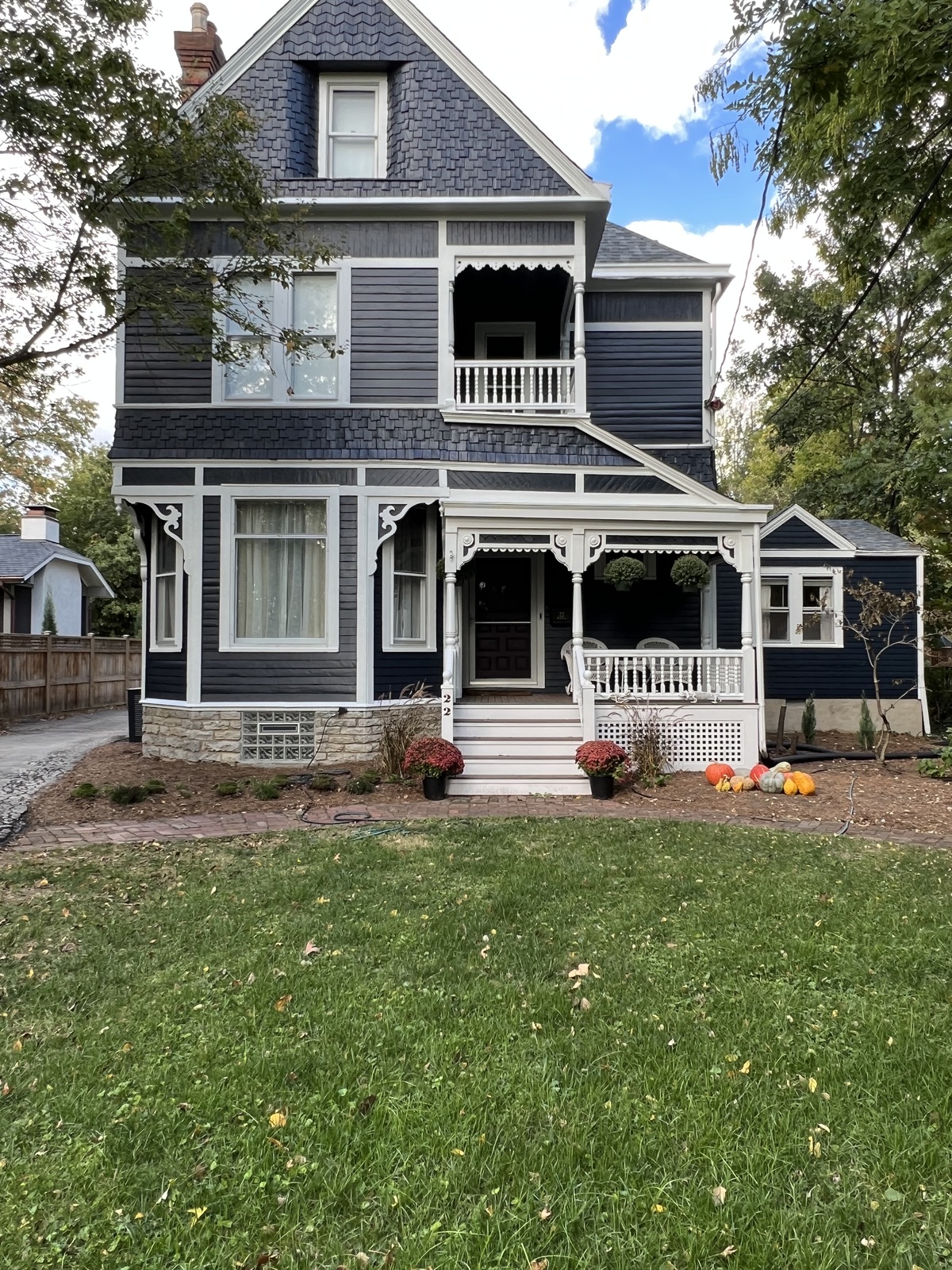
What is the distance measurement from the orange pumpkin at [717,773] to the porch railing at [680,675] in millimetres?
929

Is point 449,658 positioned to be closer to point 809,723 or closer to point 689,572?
point 689,572

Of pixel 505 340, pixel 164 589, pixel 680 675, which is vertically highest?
pixel 505 340

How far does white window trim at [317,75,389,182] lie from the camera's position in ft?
32.4

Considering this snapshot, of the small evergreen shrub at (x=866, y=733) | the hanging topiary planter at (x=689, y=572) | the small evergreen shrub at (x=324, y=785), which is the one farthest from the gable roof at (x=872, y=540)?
the small evergreen shrub at (x=324, y=785)

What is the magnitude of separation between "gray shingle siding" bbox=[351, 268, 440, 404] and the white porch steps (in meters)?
4.46

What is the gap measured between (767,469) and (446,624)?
23904 millimetres

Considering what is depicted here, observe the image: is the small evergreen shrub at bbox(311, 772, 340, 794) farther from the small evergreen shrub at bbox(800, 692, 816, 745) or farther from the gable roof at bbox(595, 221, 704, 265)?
the gable roof at bbox(595, 221, 704, 265)

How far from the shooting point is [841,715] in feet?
41.2

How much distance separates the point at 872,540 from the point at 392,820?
11.1 meters

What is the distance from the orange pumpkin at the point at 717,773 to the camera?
7.93 metres

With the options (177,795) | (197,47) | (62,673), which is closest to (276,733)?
(177,795)

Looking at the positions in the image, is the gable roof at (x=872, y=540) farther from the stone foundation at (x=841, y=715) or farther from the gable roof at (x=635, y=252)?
the gable roof at (x=635, y=252)

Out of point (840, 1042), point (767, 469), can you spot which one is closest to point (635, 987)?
point (840, 1042)

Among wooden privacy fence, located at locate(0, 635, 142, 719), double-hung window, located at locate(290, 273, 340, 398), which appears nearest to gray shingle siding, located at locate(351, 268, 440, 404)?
double-hung window, located at locate(290, 273, 340, 398)
